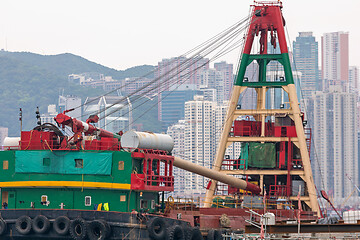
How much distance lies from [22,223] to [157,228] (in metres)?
7.58

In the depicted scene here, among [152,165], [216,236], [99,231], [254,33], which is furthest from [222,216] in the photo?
[254,33]

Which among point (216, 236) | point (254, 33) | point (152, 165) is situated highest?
point (254, 33)

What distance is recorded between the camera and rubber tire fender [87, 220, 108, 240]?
51.2m

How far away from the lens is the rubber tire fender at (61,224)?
170 ft

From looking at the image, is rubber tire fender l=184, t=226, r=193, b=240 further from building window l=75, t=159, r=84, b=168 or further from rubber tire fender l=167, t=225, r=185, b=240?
building window l=75, t=159, r=84, b=168

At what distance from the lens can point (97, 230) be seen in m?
51.7

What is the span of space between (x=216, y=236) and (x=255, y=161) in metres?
14.7

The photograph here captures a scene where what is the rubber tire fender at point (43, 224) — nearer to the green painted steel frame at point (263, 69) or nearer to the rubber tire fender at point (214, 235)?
the rubber tire fender at point (214, 235)

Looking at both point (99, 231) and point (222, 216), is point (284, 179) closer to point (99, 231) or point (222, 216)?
point (222, 216)

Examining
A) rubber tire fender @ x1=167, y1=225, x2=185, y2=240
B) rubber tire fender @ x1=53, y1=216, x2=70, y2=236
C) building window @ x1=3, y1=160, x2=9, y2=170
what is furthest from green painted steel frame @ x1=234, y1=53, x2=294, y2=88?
rubber tire fender @ x1=53, y1=216, x2=70, y2=236

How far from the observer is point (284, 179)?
236 feet

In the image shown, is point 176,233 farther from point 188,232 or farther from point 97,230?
point 97,230

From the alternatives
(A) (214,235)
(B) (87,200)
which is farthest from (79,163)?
(A) (214,235)

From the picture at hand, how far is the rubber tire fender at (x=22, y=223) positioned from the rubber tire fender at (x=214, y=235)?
11082 millimetres
